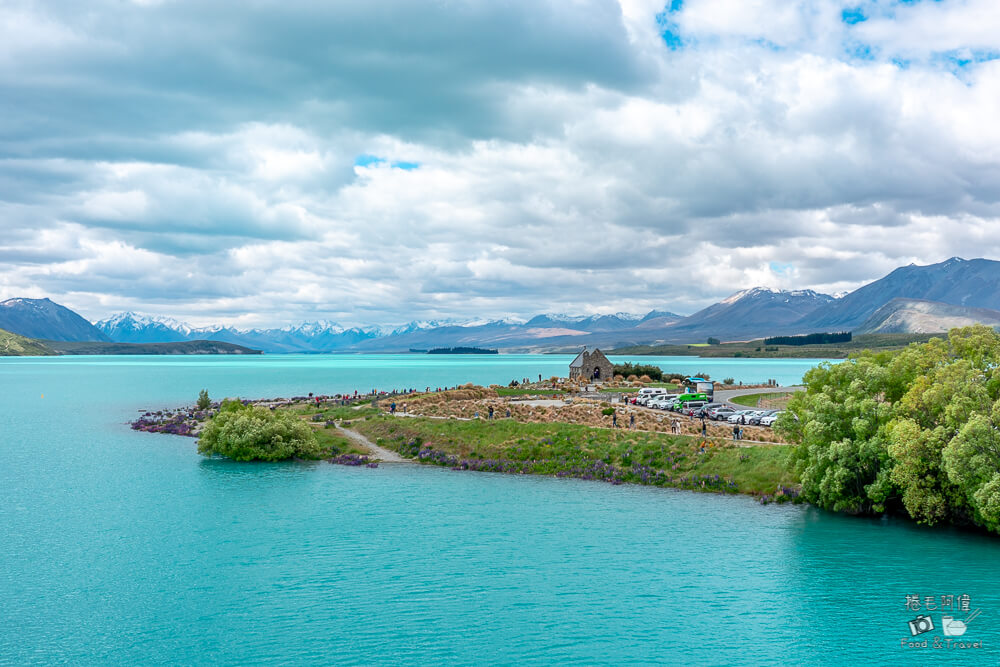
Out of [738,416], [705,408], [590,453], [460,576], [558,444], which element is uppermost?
[705,408]

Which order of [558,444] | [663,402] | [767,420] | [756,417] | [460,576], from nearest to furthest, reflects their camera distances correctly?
[460,576], [558,444], [767,420], [756,417], [663,402]

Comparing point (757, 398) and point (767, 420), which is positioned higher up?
point (757, 398)

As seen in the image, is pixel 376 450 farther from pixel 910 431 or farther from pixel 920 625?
pixel 920 625

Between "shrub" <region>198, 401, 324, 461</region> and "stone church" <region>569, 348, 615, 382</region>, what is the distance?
75329mm

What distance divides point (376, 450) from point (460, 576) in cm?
4407

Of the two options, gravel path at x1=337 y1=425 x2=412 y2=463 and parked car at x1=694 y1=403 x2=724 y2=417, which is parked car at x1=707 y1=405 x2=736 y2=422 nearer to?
parked car at x1=694 y1=403 x2=724 y2=417

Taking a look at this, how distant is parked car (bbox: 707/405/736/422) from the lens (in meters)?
83.1

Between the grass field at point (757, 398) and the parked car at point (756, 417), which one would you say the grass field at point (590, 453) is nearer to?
the parked car at point (756, 417)

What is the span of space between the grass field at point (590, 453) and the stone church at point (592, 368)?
6392 centimetres

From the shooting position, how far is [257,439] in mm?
76812

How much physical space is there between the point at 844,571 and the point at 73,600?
41838 mm

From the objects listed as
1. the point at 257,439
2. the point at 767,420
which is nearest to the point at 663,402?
the point at 767,420

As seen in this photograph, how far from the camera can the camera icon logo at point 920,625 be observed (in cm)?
3096

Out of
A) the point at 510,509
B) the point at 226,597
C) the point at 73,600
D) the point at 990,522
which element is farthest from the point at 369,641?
the point at 990,522
